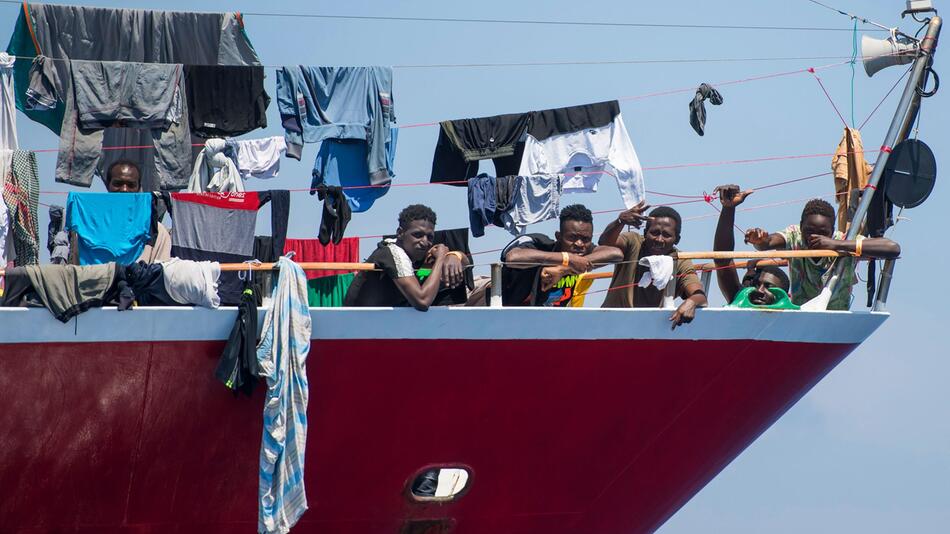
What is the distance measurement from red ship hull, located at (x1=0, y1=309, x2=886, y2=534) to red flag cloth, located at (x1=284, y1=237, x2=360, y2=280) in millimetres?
3538

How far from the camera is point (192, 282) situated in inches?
395

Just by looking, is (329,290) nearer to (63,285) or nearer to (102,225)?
(102,225)

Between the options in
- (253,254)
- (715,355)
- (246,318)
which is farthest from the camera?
(253,254)

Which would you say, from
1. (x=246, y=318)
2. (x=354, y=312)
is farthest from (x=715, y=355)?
(x=246, y=318)

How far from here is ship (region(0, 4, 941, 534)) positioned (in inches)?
402

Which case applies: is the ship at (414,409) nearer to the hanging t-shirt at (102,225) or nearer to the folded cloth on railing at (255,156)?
the hanging t-shirt at (102,225)

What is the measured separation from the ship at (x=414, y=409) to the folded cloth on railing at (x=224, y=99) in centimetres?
328

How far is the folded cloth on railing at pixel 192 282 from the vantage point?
10.0m

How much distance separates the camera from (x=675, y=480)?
12.2 metres

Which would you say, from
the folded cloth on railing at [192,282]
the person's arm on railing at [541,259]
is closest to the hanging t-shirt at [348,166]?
the person's arm on railing at [541,259]

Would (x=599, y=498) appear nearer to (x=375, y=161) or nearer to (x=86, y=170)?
(x=375, y=161)

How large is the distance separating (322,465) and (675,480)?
3.36 m

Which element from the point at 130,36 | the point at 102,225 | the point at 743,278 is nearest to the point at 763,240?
the point at 743,278

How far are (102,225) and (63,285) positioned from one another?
113 cm
